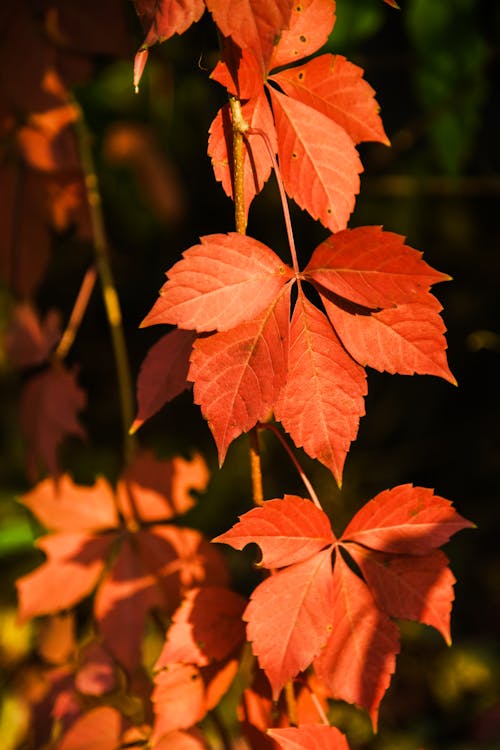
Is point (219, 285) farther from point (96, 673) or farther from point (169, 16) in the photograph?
point (96, 673)

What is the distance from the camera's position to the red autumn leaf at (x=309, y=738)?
1.75ft

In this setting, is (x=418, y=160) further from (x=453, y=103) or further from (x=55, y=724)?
(x=55, y=724)

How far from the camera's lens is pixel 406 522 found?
0.56 meters

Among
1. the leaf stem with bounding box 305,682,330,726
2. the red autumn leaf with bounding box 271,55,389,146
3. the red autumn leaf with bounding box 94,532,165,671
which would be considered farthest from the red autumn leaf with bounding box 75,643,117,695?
the red autumn leaf with bounding box 271,55,389,146

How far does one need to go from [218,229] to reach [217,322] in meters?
→ 1.35

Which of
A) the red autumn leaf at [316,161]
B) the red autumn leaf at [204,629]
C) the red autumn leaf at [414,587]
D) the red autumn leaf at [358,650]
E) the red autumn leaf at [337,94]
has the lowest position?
the red autumn leaf at [204,629]

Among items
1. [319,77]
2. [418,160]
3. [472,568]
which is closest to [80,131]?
[319,77]

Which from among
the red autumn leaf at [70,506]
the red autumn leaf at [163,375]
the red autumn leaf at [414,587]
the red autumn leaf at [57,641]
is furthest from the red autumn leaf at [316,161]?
the red autumn leaf at [57,641]

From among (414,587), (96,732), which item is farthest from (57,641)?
(414,587)

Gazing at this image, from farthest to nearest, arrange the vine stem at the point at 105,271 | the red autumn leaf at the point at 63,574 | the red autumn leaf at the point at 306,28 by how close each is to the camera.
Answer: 1. the vine stem at the point at 105,271
2. the red autumn leaf at the point at 63,574
3. the red autumn leaf at the point at 306,28

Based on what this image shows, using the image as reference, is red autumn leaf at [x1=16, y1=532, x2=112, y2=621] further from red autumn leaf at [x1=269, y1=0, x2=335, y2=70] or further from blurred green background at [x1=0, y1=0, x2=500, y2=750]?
blurred green background at [x1=0, y1=0, x2=500, y2=750]

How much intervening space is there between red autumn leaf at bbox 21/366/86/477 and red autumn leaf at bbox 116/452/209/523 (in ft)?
0.27

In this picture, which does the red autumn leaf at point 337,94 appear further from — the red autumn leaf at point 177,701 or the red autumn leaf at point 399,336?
the red autumn leaf at point 177,701

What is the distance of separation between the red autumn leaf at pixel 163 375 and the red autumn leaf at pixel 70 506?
30cm
